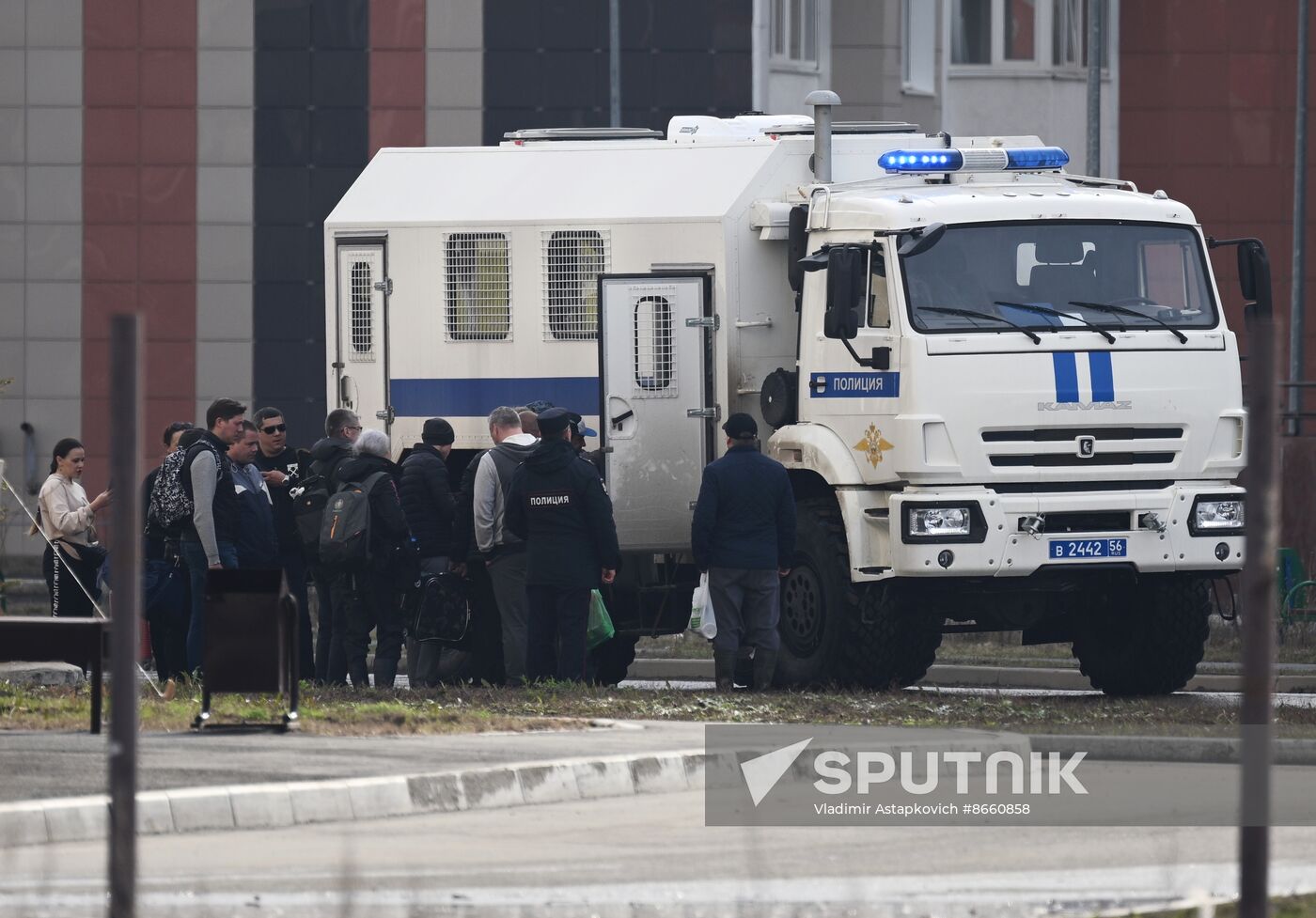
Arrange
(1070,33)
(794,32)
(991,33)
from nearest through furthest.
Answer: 1. (794,32)
2. (991,33)
3. (1070,33)

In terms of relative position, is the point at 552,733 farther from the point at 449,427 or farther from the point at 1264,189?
the point at 1264,189

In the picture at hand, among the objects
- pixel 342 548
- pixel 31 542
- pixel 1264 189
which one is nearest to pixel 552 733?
pixel 342 548

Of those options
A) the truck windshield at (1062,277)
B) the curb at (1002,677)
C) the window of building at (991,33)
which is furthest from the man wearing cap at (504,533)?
the window of building at (991,33)

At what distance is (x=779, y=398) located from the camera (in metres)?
15.6

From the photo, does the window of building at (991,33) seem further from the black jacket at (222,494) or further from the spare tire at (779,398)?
the black jacket at (222,494)

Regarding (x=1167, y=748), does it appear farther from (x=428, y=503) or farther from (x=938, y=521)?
(x=428, y=503)

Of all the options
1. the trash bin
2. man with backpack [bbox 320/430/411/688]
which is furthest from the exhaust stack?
the trash bin

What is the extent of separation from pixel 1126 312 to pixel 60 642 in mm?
6530

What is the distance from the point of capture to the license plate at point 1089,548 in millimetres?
14672

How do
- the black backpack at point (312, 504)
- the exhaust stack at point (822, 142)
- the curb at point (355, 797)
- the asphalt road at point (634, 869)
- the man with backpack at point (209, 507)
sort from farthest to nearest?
the exhaust stack at point (822, 142) < the black backpack at point (312, 504) < the man with backpack at point (209, 507) < the curb at point (355, 797) < the asphalt road at point (634, 869)

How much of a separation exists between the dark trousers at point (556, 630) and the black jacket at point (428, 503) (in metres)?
0.96

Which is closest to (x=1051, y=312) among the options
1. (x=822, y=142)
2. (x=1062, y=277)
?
(x=1062, y=277)

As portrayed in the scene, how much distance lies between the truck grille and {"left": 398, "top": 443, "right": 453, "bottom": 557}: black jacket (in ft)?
11.1

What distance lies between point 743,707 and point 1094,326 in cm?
323
